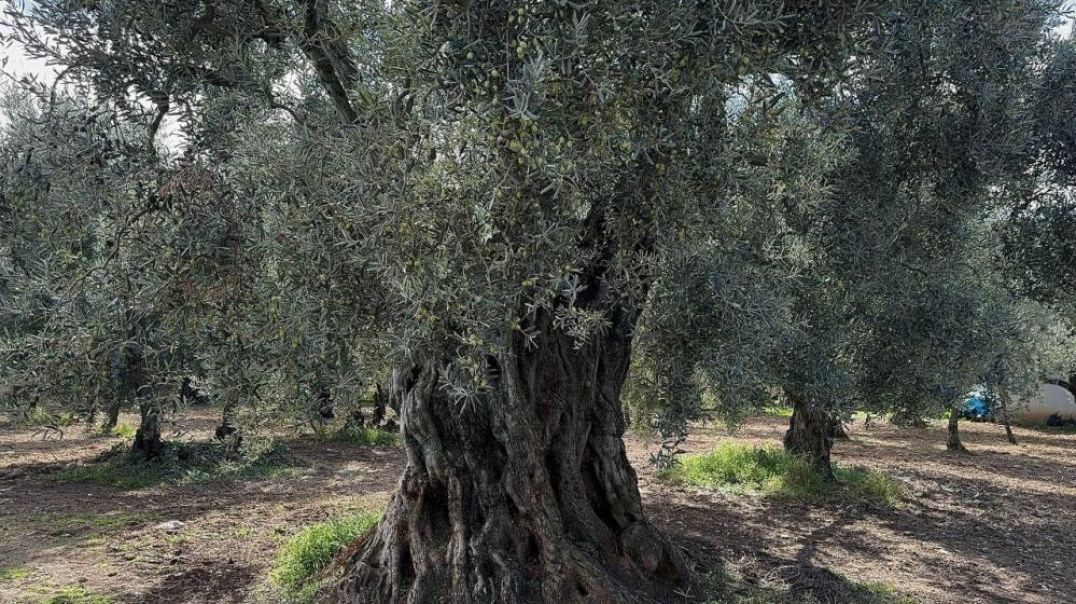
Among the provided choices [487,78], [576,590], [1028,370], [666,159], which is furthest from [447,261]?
[1028,370]

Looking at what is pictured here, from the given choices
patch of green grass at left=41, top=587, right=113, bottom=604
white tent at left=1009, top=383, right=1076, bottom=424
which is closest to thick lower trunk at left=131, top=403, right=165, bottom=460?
patch of green grass at left=41, top=587, right=113, bottom=604

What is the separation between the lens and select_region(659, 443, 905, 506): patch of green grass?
14.7 metres

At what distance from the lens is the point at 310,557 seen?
355 inches

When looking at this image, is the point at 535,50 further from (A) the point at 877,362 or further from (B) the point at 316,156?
(A) the point at 877,362

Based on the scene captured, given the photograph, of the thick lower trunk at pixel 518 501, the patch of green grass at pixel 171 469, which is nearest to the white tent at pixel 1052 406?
the patch of green grass at pixel 171 469

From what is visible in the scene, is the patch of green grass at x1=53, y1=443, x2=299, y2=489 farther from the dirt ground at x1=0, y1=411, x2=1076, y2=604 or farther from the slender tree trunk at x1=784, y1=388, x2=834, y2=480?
the slender tree trunk at x1=784, y1=388, x2=834, y2=480

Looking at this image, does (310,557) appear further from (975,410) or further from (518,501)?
(975,410)

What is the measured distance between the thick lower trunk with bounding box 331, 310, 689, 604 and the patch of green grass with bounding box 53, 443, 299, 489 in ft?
28.7

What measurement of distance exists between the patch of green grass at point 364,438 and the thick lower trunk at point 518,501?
45.8 ft

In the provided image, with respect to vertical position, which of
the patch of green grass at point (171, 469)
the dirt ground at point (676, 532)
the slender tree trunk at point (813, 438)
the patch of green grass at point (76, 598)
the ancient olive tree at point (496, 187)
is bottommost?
the patch of green grass at point (76, 598)

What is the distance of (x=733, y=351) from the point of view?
6.82 m

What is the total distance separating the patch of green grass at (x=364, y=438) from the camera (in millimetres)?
21859

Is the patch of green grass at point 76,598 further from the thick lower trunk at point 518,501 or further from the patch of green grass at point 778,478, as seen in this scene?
the patch of green grass at point 778,478

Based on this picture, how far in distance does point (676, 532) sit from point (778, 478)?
17.0 feet
